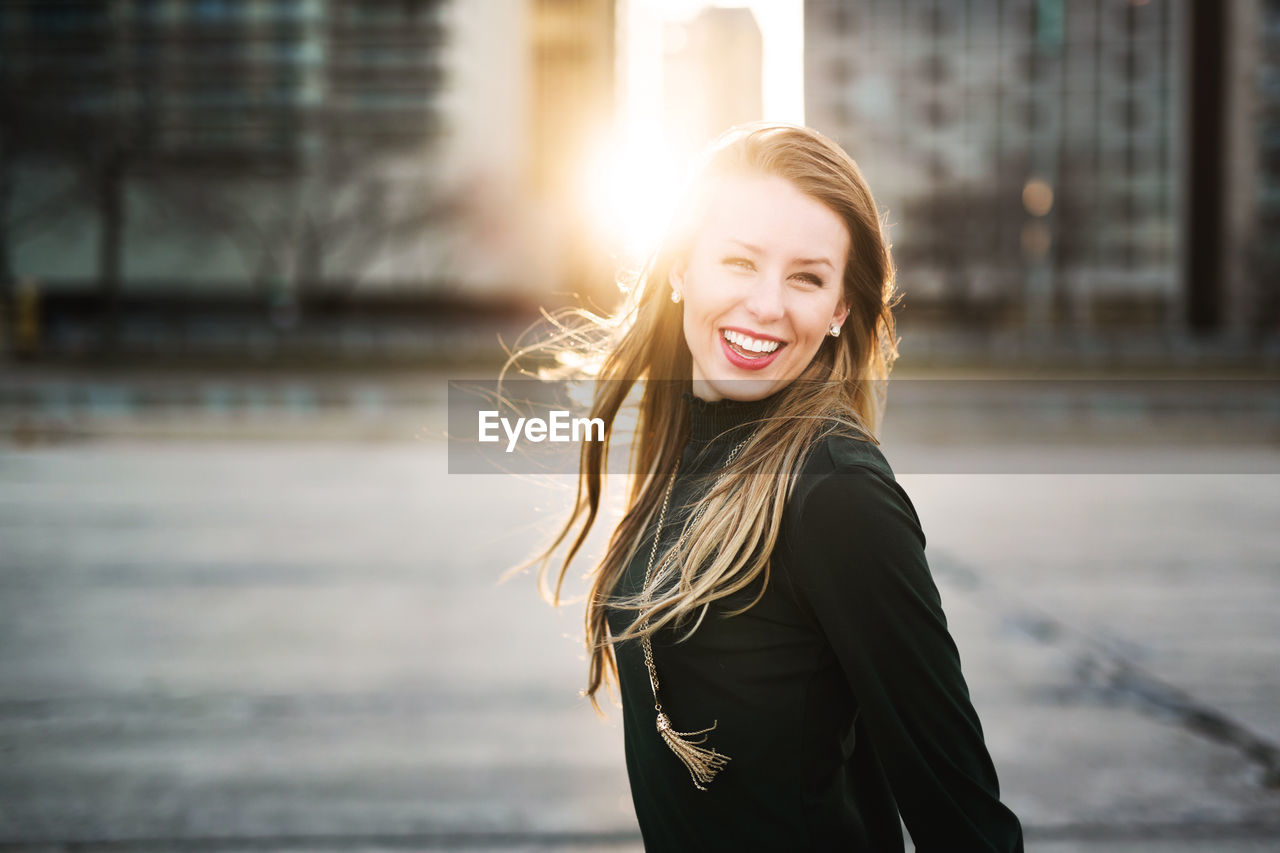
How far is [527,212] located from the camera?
57.1 m

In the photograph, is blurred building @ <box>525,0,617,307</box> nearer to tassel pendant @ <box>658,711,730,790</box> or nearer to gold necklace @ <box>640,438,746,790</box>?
gold necklace @ <box>640,438,746,790</box>

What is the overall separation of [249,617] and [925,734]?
238 inches

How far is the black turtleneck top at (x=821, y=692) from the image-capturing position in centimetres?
138

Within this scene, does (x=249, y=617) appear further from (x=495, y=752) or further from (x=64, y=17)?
(x=64, y=17)

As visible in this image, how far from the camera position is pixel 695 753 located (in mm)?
1599

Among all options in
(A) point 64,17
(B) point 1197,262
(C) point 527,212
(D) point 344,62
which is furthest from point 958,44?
(A) point 64,17

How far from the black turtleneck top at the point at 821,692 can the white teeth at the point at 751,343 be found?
4.4 inches

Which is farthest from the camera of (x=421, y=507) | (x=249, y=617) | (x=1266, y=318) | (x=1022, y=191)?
(x=1022, y=191)

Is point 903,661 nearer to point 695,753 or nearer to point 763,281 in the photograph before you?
point 695,753

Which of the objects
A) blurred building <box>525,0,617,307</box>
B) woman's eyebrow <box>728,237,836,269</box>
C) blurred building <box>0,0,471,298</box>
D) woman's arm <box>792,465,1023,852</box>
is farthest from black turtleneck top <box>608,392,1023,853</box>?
blurred building <box>525,0,617,307</box>

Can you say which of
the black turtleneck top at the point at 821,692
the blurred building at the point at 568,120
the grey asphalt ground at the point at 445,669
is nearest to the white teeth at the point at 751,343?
the black turtleneck top at the point at 821,692

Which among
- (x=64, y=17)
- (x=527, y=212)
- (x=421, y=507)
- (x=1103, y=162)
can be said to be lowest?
(x=421, y=507)

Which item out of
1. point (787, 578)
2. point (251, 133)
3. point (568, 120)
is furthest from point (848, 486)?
point (568, 120)

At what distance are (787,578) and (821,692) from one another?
0.62 ft
